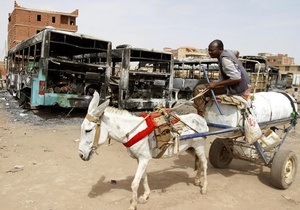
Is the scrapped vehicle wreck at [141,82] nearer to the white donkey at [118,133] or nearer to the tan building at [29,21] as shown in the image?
the white donkey at [118,133]

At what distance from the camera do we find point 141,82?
1141cm

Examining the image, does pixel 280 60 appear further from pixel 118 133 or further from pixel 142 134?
pixel 118 133

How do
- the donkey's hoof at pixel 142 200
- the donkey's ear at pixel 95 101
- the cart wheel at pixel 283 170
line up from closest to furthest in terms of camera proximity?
the donkey's ear at pixel 95 101, the donkey's hoof at pixel 142 200, the cart wheel at pixel 283 170

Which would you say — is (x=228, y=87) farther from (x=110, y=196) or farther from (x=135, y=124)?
(x=110, y=196)

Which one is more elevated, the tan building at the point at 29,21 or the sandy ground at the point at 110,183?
the tan building at the point at 29,21

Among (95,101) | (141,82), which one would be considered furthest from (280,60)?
(95,101)

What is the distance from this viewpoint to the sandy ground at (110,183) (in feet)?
12.3

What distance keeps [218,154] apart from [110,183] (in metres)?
2.20

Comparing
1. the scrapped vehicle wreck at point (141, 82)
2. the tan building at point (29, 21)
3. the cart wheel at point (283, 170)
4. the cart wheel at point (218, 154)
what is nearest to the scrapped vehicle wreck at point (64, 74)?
the scrapped vehicle wreck at point (141, 82)

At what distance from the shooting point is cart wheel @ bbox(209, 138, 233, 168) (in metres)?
5.32

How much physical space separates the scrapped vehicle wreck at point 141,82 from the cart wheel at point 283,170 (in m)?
6.13

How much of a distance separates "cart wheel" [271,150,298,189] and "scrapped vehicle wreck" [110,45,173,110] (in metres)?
6.13

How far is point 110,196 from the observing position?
12.9 ft

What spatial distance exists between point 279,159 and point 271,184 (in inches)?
21.7
